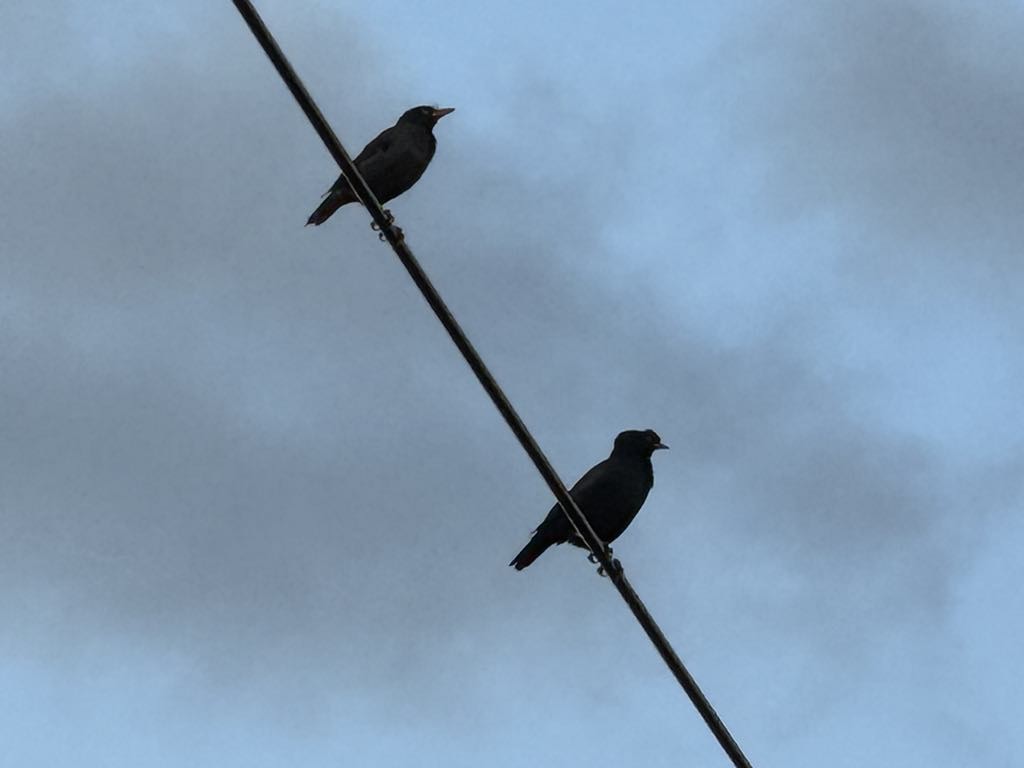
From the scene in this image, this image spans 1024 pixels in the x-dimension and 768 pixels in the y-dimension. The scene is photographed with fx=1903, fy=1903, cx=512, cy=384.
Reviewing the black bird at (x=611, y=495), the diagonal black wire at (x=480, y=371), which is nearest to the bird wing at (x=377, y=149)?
the black bird at (x=611, y=495)

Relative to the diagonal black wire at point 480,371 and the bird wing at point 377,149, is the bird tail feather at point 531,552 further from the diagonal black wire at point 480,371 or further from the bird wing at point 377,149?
the diagonal black wire at point 480,371

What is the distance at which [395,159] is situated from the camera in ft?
44.5

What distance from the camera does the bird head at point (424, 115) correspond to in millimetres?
13945

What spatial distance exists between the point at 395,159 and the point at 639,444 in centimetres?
268

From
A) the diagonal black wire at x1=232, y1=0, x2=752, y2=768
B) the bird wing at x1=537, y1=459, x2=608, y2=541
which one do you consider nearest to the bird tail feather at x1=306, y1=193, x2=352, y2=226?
the bird wing at x1=537, y1=459, x2=608, y2=541

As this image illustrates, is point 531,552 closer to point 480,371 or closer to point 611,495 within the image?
point 611,495

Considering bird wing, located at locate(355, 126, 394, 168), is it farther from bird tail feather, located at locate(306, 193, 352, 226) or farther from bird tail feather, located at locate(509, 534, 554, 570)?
bird tail feather, located at locate(509, 534, 554, 570)

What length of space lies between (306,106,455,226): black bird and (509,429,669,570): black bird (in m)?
2.41

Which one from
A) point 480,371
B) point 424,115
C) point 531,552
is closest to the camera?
point 480,371

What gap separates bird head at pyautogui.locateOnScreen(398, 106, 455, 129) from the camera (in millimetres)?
13945

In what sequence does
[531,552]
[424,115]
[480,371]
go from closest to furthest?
[480,371] < [531,552] < [424,115]

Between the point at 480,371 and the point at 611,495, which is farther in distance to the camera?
the point at 611,495

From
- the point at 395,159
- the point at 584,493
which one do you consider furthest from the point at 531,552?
the point at 395,159

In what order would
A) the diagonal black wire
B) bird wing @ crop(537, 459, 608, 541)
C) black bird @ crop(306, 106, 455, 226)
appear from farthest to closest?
black bird @ crop(306, 106, 455, 226) → bird wing @ crop(537, 459, 608, 541) → the diagonal black wire
